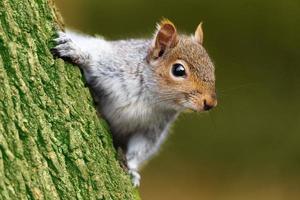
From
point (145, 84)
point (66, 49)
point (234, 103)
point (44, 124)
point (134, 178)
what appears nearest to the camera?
point (44, 124)

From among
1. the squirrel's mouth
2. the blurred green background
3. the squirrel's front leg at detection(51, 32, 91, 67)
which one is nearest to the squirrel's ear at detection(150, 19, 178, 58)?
the squirrel's mouth

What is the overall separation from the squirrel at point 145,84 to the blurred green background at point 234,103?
6.00 feet

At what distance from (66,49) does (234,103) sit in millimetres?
2746

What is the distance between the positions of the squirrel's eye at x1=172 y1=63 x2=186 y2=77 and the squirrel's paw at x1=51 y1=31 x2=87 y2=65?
18.8 inches

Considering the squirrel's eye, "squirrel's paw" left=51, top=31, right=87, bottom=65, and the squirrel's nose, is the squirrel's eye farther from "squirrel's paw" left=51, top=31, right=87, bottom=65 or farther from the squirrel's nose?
"squirrel's paw" left=51, top=31, right=87, bottom=65

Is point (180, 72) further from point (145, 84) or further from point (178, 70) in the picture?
point (145, 84)

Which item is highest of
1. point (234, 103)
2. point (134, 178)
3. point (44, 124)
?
point (44, 124)

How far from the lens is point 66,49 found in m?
2.51

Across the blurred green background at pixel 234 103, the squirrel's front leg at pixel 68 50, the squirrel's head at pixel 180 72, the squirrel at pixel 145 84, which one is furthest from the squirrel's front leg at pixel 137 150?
the blurred green background at pixel 234 103

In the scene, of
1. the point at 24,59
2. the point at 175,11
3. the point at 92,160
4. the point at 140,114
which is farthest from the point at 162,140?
the point at 175,11

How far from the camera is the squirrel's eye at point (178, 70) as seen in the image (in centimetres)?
301

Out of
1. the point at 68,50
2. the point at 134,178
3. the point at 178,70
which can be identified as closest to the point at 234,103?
the point at 178,70

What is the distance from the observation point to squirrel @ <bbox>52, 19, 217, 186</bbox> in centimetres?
289

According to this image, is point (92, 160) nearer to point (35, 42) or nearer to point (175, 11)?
point (35, 42)
